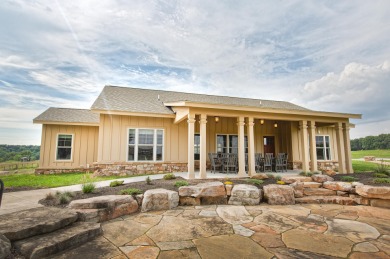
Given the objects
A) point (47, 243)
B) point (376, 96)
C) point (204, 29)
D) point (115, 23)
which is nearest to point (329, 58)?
point (376, 96)

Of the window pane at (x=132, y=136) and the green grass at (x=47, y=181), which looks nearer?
the green grass at (x=47, y=181)

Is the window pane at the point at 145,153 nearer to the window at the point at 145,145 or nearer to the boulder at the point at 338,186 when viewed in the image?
the window at the point at 145,145

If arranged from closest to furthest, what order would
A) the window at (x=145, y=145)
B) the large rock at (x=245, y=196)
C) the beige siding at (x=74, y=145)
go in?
the large rock at (x=245, y=196), the window at (x=145, y=145), the beige siding at (x=74, y=145)

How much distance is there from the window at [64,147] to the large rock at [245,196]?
986 centimetres

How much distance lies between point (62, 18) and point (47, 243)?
641 centimetres

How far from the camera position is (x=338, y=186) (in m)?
5.24

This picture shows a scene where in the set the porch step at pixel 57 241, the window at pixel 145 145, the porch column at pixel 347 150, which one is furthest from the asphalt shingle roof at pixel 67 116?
the porch column at pixel 347 150

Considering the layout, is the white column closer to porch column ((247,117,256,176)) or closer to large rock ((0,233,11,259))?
porch column ((247,117,256,176))

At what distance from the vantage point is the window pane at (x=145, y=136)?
30.0 ft

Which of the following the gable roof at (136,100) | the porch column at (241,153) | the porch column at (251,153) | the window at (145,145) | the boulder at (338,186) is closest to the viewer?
the boulder at (338,186)

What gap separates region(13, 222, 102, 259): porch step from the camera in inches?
82.4

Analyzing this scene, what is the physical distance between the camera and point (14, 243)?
86.4 inches

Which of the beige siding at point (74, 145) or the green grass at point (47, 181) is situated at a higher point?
the beige siding at point (74, 145)

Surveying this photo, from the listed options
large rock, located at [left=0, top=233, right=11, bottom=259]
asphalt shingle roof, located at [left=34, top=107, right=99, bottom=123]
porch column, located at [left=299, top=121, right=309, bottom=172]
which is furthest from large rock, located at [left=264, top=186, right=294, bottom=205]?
asphalt shingle roof, located at [left=34, top=107, right=99, bottom=123]
